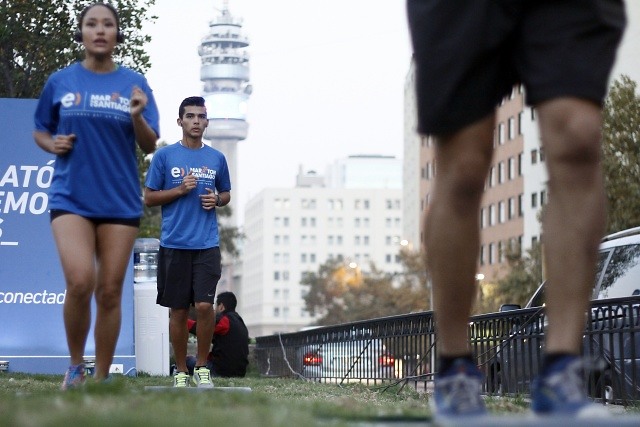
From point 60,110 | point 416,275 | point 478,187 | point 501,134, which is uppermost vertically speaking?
point 501,134

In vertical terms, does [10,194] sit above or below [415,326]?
above

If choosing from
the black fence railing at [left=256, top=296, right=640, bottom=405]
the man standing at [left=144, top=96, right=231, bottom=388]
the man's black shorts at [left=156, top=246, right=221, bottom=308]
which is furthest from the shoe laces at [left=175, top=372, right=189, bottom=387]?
the black fence railing at [left=256, top=296, right=640, bottom=405]

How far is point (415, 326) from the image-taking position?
16375 millimetres

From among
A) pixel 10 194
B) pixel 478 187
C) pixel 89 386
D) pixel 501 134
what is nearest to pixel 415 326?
pixel 10 194

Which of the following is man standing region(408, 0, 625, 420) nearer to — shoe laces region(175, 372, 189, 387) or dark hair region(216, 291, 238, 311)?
shoe laces region(175, 372, 189, 387)

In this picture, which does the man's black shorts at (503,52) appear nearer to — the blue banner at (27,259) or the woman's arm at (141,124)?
the woman's arm at (141,124)

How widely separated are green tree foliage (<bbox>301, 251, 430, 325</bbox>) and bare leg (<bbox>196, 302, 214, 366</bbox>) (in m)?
78.8

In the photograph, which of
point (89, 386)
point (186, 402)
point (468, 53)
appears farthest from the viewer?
point (89, 386)

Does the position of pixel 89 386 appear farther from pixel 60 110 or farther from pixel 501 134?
pixel 501 134

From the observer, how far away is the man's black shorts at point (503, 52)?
4234 millimetres

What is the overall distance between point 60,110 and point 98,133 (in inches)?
10.4

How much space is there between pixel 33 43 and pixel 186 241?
58.2 ft

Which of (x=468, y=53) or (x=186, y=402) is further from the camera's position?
(x=186, y=402)

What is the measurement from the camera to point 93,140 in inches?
285
